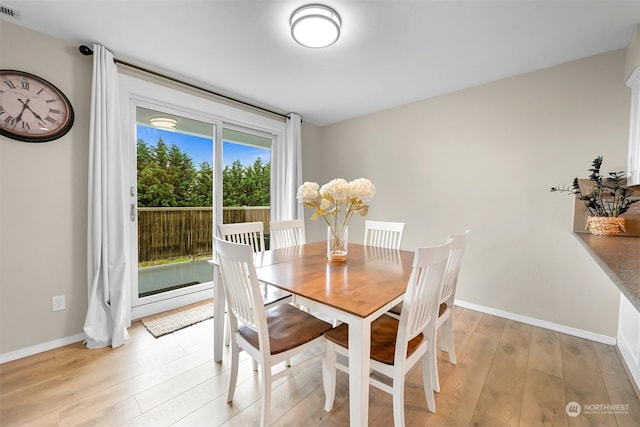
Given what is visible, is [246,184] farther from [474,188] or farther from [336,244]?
[474,188]

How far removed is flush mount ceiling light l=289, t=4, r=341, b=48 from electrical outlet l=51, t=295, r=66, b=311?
2.67m

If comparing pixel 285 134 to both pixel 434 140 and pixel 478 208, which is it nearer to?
pixel 434 140

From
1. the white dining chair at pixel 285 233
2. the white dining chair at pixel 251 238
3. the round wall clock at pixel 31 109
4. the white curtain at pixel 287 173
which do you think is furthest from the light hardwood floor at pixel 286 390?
the white curtain at pixel 287 173

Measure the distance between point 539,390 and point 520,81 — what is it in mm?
2544

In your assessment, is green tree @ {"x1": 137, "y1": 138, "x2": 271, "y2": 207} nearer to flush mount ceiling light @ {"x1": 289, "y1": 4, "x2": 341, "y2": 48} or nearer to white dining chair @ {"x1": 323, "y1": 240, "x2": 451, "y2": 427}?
flush mount ceiling light @ {"x1": 289, "y1": 4, "x2": 341, "y2": 48}

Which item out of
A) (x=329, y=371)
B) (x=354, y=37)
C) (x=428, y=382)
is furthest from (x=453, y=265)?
(x=354, y=37)

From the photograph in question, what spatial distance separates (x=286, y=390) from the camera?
1571 mm

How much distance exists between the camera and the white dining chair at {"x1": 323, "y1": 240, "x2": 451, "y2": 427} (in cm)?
110

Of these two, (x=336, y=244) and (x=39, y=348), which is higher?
(x=336, y=244)

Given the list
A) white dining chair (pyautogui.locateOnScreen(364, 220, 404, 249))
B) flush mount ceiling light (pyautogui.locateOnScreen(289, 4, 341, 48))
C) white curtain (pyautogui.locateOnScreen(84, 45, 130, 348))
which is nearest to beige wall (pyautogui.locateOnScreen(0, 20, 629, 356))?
white curtain (pyautogui.locateOnScreen(84, 45, 130, 348))

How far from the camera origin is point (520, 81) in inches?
95.0

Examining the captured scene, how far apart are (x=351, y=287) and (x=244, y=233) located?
125 centimetres

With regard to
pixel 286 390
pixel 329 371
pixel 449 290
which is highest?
pixel 449 290

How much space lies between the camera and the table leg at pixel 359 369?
1019 millimetres
